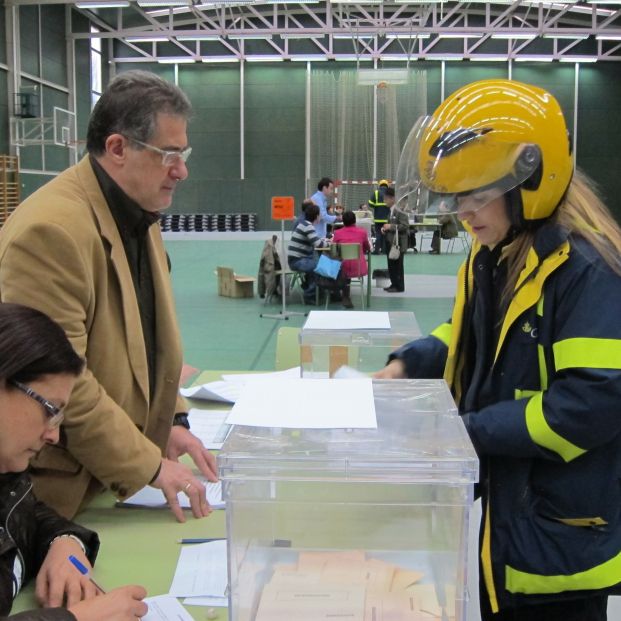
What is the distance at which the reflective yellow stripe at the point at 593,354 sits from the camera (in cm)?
110

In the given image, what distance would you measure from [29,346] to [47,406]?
0.35 feet

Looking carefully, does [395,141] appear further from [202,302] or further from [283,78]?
[202,302]

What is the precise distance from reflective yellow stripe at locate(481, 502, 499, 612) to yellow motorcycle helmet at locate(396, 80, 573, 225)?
50cm

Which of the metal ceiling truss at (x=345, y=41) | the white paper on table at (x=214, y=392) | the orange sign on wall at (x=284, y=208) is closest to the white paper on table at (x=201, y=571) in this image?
the white paper on table at (x=214, y=392)

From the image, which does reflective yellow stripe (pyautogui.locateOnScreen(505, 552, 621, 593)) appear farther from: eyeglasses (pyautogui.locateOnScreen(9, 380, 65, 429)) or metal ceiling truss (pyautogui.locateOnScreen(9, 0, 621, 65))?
metal ceiling truss (pyautogui.locateOnScreen(9, 0, 621, 65))

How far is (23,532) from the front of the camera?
146 cm

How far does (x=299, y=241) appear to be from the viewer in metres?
8.73

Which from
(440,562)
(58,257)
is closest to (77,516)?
(58,257)

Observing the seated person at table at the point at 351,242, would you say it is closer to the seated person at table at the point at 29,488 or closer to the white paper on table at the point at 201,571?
the white paper on table at the point at 201,571

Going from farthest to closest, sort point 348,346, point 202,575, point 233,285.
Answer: point 233,285, point 348,346, point 202,575

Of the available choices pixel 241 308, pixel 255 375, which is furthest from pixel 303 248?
pixel 255 375

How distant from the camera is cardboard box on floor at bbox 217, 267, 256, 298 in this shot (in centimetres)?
946

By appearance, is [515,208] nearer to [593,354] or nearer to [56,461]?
[593,354]

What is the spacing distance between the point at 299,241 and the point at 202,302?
1.39 metres
